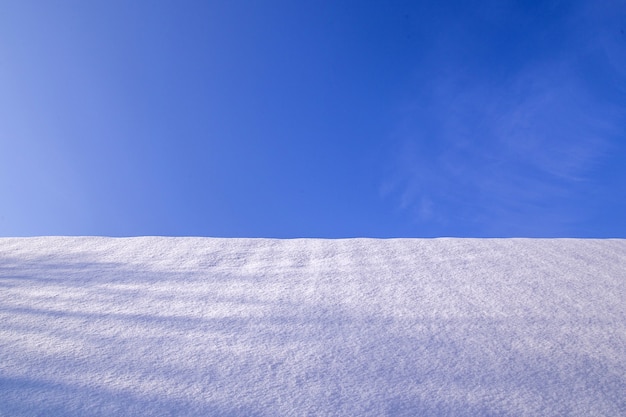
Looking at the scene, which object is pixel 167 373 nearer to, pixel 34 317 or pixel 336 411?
pixel 336 411

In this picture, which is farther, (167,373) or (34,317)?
(34,317)

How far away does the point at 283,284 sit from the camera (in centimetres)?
232

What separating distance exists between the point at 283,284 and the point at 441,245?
3.28 feet

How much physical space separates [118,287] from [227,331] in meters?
0.70

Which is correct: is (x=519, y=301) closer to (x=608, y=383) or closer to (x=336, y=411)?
(x=608, y=383)

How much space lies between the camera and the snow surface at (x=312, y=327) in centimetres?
144

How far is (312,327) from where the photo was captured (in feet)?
6.19

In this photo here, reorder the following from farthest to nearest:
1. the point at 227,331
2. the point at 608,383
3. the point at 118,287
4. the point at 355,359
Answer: the point at 118,287 < the point at 227,331 < the point at 355,359 < the point at 608,383

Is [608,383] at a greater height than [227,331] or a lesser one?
lesser

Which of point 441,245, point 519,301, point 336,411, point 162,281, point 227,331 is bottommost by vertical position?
point 336,411

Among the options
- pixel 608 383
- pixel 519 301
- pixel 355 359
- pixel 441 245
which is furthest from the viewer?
pixel 441 245

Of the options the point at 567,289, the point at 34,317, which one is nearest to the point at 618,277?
the point at 567,289

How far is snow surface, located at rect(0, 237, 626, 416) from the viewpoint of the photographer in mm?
1439

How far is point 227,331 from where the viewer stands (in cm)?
187
